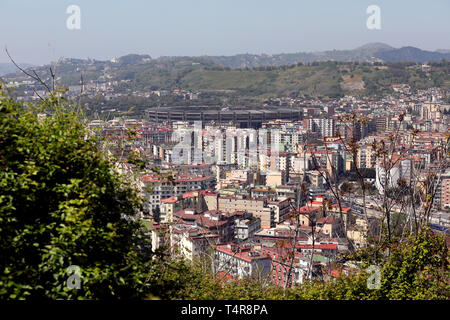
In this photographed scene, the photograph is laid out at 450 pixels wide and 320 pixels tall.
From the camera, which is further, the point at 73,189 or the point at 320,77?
the point at 320,77

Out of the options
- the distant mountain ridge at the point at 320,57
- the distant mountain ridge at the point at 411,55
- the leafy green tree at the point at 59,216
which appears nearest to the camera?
the leafy green tree at the point at 59,216

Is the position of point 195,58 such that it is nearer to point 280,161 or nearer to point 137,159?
point 280,161

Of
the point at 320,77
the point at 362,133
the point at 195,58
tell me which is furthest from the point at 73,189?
the point at 195,58

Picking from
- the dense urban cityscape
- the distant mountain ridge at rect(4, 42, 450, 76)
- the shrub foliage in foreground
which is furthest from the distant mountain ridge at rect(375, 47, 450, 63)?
the shrub foliage in foreground

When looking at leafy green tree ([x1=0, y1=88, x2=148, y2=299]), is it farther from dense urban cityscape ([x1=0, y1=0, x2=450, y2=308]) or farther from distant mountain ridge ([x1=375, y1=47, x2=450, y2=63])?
distant mountain ridge ([x1=375, y1=47, x2=450, y2=63])

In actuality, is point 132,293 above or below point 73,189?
below

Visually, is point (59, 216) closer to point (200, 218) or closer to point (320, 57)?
point (200, 218)

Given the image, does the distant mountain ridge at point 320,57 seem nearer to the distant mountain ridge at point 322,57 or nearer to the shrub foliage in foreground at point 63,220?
the distant mountain ridge at point 322,57

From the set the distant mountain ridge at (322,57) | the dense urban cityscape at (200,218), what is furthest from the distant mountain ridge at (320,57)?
the dense urban cityscape at (200,218)
